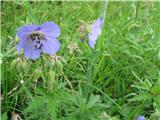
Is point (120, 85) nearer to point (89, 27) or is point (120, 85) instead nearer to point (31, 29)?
point (89, 27)

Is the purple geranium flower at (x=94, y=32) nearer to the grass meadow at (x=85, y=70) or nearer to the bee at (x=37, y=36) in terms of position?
the grass meadow at (x=85, y=70)

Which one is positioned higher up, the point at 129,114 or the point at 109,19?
the point at 109,19

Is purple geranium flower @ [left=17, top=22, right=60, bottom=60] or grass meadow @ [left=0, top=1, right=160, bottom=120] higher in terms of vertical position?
purple geranium flower @ [left=17, top=22, right=60, bottom=60]

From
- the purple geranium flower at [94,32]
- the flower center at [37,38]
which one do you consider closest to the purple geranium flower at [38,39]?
the flower center at [37,38]

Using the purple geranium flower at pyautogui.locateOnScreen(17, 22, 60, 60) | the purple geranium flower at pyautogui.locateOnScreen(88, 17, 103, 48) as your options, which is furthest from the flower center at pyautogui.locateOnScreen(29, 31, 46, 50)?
the purple geranium flower at pyautogui.locateOnScreen(88, 17, 103, 48)

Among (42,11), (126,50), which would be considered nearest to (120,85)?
(126,50)

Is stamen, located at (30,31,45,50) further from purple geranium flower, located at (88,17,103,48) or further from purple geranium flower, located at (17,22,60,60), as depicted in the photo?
purple geranium flower, located at (88,17,103,48)

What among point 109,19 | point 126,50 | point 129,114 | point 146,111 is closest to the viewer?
point 129,114

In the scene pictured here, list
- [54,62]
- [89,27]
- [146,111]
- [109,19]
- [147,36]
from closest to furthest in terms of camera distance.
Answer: [54,62], [89,27], [146,111], [147,36], [109,19]

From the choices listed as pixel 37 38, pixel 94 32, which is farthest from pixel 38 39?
pixel 94 32
